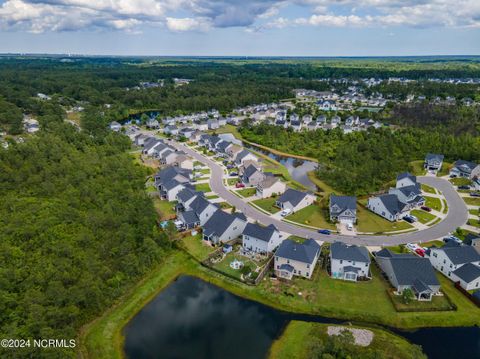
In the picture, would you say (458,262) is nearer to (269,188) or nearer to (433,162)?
(269,188)

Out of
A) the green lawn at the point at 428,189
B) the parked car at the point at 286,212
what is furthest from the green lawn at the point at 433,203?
the parked car at the point at 286,212

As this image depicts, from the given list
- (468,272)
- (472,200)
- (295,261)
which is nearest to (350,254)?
(295,261)

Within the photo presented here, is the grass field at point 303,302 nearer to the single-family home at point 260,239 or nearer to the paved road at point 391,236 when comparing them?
the single-family home at point 260,239

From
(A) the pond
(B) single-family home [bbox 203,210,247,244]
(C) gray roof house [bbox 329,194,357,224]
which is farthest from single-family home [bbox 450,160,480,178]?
(B) single-family home [bbox 203,210,247,244]

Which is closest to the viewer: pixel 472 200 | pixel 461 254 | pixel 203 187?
pixel 461 254

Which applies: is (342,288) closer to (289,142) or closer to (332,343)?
(332,343)

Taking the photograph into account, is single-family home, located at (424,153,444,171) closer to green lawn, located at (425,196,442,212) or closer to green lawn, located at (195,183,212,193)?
green lawn, located at (425,196,442,212)
